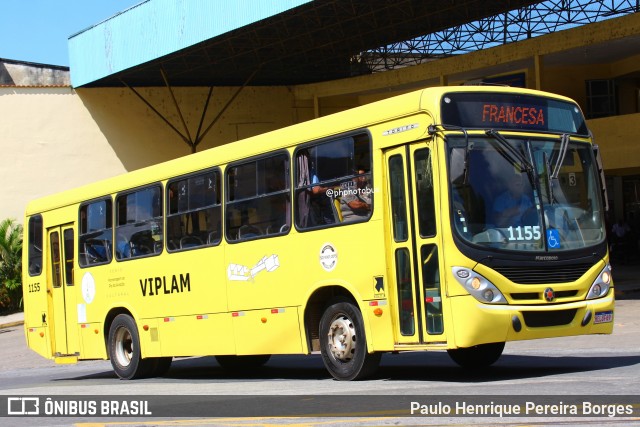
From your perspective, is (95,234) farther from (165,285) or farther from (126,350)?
(165,285)

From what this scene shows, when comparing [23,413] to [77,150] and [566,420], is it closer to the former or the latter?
[566,420]

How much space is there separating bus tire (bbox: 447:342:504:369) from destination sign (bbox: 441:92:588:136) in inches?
119

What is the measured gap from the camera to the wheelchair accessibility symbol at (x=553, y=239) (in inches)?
429

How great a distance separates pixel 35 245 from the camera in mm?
18891

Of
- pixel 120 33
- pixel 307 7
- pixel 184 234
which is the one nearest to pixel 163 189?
pixel 184 234

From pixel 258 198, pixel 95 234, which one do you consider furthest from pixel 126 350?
pixel 258 198

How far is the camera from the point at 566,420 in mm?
7754

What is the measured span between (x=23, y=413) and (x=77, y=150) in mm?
25218

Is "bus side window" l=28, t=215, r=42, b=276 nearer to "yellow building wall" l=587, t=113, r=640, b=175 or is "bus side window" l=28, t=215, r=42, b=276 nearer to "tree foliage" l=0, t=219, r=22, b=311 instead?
"tree foliage" l=0, t=219, r=22, b=311

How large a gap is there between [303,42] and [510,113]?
23.7 metres

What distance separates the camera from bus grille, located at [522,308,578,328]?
10.6 meters

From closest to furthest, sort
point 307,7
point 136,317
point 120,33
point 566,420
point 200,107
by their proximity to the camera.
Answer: point 566,420
point 136,317
point 307,7
point 120,33
point 200,107

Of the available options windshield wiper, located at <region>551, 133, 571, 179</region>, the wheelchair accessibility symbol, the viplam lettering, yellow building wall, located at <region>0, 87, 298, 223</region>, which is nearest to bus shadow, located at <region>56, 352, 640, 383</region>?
the viplam lettering

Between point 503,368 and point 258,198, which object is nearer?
point 503,368
